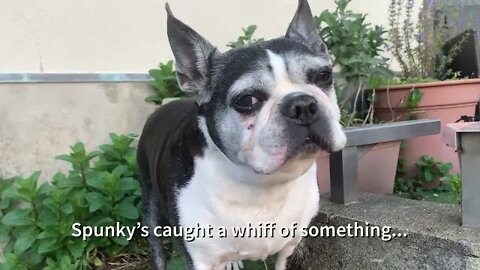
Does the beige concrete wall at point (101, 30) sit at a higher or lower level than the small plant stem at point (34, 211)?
higher

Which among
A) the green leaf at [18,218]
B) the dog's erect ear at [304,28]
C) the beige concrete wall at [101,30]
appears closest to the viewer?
the dog's erect ear at [304,28]

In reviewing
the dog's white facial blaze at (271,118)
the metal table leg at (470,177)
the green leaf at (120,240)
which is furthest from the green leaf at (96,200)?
the metal table leg at (470,177)

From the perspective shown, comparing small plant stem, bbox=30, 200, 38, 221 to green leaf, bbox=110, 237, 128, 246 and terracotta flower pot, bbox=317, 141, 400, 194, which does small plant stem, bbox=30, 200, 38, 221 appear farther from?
terracotta flower pot, bbox=317, 141, 400, 194

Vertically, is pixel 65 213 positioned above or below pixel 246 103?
below

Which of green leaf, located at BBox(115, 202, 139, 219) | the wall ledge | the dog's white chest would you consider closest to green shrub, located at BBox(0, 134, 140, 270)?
green leaf, located at BBox(115, 202, 139, 219)

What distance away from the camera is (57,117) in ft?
10.1

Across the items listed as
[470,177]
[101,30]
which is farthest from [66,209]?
[470,177]

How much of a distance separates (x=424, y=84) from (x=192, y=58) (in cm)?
200

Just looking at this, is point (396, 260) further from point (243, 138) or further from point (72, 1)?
point (72, 1)

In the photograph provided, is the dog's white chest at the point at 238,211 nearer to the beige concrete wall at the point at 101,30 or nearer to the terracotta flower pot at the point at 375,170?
the terracotta flower pot at the point at 375,170

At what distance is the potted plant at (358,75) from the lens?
121 inches

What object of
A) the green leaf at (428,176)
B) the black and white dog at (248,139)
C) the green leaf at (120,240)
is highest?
the black and white dog at (248,139)

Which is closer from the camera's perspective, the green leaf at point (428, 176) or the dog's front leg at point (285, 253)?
the dog's front leg at point (285, 253)

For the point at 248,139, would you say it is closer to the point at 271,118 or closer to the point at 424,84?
the point at 271,118
